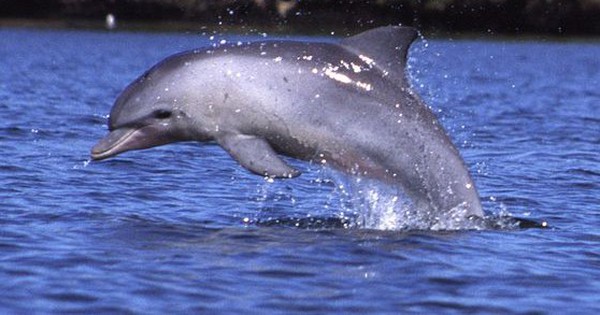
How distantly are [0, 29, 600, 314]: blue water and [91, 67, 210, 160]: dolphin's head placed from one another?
0.90 metres

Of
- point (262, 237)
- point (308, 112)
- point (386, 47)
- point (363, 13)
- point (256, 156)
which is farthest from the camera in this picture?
point (363, 13)

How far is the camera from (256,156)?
14.7 metres

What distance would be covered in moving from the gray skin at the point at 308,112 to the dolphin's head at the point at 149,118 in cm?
1

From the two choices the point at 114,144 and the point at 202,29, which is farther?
the point at 202,29

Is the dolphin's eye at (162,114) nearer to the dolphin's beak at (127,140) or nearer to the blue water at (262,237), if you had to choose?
the dolphin's beak at (127,140)

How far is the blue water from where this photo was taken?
41.0 feet

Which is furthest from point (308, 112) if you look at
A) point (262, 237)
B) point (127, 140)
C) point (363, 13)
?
→ point (363, 13)

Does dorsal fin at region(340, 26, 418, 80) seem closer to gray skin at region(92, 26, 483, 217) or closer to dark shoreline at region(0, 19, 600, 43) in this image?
gray skin at region(92, 26, 483, 217)

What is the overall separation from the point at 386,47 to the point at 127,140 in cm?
281

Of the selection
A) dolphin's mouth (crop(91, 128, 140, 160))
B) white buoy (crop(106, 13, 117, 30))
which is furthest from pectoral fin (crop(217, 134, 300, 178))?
white buoy (crop(106, 13, 117, 30))

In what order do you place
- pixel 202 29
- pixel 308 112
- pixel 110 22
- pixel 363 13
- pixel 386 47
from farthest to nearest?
1. pixel 363 13
2. pixel 110 22
3. pixel 202 29
4. pixel 386 47
5. pixel 308 112

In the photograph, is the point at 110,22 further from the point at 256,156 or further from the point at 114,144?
the point at 256,156

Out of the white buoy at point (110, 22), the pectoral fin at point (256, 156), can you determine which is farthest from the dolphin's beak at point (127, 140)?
the white buoy at point (110, 22)

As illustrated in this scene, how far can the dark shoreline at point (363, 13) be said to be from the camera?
339ft
